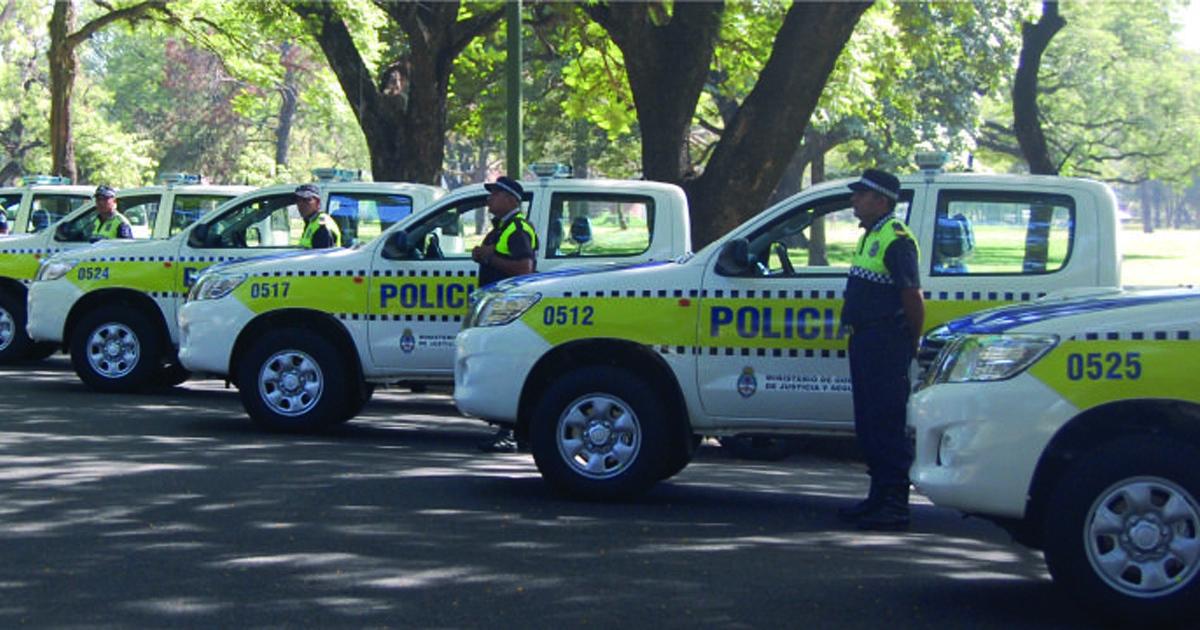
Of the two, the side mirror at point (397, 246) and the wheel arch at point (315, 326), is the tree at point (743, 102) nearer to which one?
the side mirror at point (397, 246)

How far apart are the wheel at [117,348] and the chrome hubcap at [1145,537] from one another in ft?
34.3

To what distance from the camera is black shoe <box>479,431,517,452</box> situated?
472 inches

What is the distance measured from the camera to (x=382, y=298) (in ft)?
41.1

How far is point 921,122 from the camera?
46.3 metres

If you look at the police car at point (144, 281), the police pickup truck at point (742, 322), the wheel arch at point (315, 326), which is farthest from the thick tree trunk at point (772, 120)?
the police pickup truck at point (742, 322)

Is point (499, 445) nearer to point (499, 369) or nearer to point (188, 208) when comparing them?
point (499, 369)

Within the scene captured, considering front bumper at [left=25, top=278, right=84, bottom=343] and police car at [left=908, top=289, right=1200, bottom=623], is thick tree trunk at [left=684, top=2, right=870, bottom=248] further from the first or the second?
police car at [left=908, top=289, right=1200, bottom=623]

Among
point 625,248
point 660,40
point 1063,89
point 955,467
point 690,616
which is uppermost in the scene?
point 1063,89

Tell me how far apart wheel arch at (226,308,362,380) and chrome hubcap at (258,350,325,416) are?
0.79 ft

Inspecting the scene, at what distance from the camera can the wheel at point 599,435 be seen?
31.0ft

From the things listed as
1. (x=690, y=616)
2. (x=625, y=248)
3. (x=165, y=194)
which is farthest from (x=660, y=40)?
(x=690, y=616)

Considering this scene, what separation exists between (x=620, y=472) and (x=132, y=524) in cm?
266

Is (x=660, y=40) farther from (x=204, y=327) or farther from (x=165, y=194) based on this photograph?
(x=204, y=327)

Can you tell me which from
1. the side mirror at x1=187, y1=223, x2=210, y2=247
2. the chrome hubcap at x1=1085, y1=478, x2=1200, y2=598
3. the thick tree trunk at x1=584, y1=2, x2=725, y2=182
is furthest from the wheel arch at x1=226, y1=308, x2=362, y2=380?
the thick tree trunk at x1=584, y1=2, x2=725, y2=182
